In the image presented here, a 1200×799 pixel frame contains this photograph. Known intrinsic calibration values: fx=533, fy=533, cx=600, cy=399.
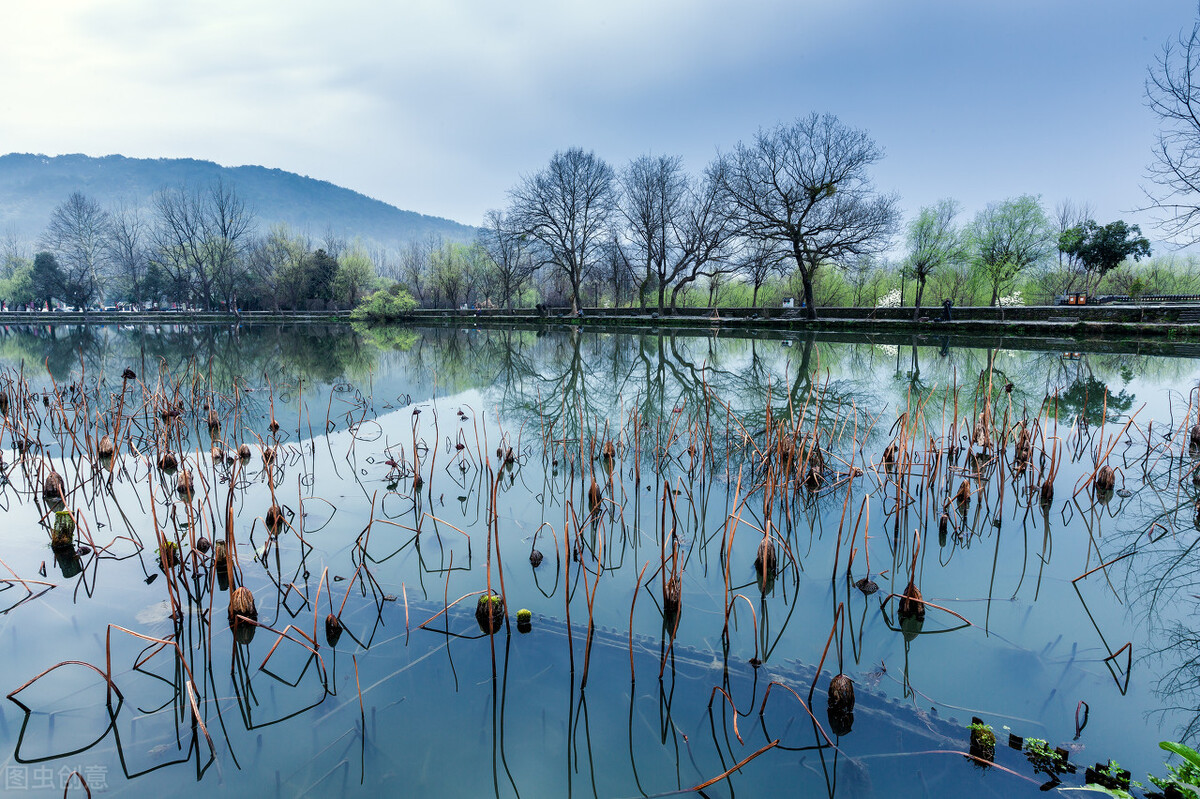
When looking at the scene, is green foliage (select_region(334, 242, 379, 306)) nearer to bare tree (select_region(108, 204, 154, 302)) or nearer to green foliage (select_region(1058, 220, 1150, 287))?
bare tree (select_region(108, 204, 154, 302))

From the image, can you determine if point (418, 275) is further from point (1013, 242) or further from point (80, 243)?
point (1013, 242)

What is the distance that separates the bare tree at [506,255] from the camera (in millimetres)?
39500

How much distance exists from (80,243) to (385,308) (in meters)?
34.0

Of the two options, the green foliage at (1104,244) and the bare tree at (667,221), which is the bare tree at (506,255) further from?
the green foliage at (1104,244)

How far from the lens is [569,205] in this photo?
3884cm

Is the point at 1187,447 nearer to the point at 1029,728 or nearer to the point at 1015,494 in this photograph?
the point at 1015,494

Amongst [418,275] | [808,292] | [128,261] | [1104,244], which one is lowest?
[808,292]

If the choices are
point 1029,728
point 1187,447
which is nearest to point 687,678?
point 1029,728

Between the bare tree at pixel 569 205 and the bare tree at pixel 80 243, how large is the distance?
156 feet

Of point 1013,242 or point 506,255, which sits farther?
point 506,255

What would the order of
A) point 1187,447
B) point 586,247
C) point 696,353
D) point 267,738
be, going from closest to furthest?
point 267,738
point 1187,447
point 696,353
point 586,247

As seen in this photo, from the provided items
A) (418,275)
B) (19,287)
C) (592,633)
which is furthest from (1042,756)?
(19,287)

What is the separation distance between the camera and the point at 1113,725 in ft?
8.07

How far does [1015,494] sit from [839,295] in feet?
170
